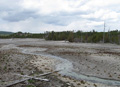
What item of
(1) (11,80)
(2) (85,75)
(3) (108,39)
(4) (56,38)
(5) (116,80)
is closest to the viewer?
(1) (11,80)

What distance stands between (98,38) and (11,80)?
6977cm

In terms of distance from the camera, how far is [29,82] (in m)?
9.10

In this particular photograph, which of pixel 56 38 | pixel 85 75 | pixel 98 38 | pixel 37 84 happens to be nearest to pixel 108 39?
pixel 98 38

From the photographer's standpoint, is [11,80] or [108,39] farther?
[108,39]

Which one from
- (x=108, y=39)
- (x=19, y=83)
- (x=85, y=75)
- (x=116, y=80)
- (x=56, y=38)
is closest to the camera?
(x=19, y=83)

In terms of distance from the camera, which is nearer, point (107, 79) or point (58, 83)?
point (58, 83)

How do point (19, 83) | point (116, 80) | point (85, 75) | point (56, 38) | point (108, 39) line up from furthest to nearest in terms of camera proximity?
1. point (56, 38)
2. point (108, 39)
3. point (85, 75)
4. point (116, 80)
5. point (19, 83)

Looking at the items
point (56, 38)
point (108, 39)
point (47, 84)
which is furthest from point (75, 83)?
point (56, 38)

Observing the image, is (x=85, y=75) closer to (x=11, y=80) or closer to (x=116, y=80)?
(x=116, y=80)

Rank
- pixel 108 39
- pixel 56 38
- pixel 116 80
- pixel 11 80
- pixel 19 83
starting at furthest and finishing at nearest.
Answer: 1. pixel 56 38
2. pixel 108 39
3. pixel 116 80
4. pixel 11 80
5. pixel 19 83

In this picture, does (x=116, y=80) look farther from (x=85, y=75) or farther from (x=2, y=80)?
(x=2, y=80)

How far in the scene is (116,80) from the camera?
35.6 ft

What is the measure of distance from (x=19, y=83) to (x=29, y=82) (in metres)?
0.66

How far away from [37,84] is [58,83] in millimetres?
1457
